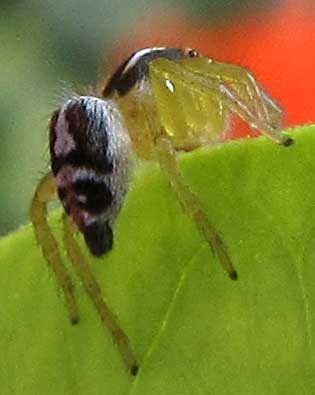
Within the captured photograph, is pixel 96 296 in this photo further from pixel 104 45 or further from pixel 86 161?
pixel 104 45

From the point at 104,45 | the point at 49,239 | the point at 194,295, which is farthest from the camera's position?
the point at 104,45

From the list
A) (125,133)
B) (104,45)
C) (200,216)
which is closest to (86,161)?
(125,133)

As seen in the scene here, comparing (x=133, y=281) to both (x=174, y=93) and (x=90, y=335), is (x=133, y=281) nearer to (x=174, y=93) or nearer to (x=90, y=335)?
(x=90, y=335)

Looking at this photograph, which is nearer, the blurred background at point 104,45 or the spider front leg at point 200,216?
the spider front leg at point 200,216

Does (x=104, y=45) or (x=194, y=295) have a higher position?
(x=194, y=295)

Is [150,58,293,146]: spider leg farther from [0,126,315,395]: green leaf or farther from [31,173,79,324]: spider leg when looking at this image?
[0,126,315,395]: green leaf

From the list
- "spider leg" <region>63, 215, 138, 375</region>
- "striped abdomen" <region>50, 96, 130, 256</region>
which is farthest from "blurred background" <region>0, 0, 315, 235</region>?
"spider leg" <region>63, 215, 138, 375</region>

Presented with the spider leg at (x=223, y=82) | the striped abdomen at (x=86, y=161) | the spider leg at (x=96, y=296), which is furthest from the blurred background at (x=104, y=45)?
the spider leg at (x=96, y=296)

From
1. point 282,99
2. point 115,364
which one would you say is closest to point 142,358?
point 115,364

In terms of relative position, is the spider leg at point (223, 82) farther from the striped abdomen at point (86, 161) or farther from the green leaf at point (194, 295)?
the green leaf at point (194, 295)
